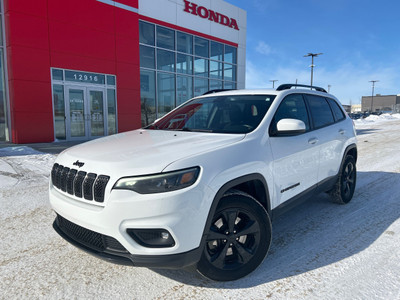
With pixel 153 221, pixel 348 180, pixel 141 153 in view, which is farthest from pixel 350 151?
pixel 153 221

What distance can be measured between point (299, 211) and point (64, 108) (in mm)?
10982

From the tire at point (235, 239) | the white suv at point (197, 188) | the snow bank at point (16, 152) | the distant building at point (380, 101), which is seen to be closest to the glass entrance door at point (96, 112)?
the snow bank at point (16, 152)

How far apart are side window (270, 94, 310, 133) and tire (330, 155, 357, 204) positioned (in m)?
1.27

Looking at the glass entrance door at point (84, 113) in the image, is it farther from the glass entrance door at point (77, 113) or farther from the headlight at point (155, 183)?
the headlight at point (155, 183)

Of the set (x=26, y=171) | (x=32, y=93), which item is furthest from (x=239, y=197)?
(x=32, y=93)

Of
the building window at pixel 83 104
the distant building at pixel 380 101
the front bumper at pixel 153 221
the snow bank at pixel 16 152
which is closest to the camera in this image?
the front bumper at pixel 153 221

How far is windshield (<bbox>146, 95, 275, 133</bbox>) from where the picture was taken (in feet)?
10.1

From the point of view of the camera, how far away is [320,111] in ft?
13.3

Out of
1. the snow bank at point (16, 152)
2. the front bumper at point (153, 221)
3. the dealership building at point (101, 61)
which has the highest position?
the dealership building at point (101, 61)

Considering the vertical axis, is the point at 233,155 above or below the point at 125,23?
below

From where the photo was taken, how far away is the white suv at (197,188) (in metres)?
2.06

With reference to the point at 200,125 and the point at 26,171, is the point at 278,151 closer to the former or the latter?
the point at 200,125

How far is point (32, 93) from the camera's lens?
435 inches

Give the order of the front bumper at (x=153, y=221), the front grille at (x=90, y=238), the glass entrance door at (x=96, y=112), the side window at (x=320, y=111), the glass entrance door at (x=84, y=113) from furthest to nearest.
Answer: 1. the glass entrance door at (x=96, y=112)
2. the glass entrance door at (x=84, y=113)
3. the side window at (x=320, y=111)
4. the front grille at (x=90, y=238)
5. the front bumper at (x=153, y=221)
